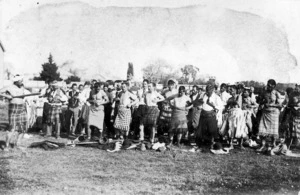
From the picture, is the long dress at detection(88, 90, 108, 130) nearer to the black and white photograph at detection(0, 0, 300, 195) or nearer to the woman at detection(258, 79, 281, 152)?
the black and white photograph at detection(0, 0, 300, 195)

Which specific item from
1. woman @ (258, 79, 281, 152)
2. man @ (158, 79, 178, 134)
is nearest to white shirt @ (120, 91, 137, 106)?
man @ (158, 79, 178, 134)

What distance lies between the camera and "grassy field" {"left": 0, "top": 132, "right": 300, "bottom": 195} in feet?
15.5

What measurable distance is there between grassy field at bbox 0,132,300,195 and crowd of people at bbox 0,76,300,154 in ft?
2.77

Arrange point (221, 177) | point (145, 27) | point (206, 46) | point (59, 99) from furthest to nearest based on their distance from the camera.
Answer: point (206, 46) → point (145, 27) → point (59, 99) → point (221, 177)

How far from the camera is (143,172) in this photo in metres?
5.50

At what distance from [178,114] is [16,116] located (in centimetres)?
434

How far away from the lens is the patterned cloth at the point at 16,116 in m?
6.82

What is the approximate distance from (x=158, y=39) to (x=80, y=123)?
6.81 metres

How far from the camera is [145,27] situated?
12703mm

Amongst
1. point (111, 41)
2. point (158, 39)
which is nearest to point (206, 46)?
point (158, 39)

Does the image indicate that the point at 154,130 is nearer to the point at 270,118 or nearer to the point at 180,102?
the point at 180,102

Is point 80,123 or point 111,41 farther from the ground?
point 111,41

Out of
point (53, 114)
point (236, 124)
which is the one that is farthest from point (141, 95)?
point (236, 124)

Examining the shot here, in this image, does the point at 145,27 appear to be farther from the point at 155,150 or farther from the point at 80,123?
the point at 155,150
